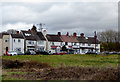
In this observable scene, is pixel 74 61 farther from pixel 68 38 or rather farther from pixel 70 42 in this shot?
pixel 68 38

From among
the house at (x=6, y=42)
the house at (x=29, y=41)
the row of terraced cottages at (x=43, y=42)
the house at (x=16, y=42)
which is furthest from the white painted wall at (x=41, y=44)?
the house at (x=6, y=42)

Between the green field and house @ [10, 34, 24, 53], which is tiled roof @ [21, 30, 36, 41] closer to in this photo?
house @ [10, 34, 24, 53]

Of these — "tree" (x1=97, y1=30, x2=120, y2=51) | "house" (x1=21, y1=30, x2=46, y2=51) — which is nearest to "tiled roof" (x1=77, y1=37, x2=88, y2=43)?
"tree" (x1=97, y1=30, x2=120, y2=51)

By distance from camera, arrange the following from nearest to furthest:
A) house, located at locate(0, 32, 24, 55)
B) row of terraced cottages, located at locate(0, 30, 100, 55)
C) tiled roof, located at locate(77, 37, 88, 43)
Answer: house, located at locate(0, 32, 24, 55), row of terraced cottages, located at locate(0, 30, 100, 55), tiled roof, located at locate(77, 37, 88, 43)

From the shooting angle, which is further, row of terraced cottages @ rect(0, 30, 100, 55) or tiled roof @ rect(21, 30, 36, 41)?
tiled roof @ rect(21, 30, 36, 41)

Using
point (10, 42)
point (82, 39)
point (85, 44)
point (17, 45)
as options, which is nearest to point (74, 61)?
point (10, 42)

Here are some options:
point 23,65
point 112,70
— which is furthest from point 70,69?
point 23,65

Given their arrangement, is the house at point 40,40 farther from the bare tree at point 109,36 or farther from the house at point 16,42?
the bare tree at point 109,36

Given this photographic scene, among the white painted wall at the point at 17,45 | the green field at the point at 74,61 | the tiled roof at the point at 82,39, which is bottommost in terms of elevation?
the green field at the point at 74,61

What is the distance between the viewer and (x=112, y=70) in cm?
1384

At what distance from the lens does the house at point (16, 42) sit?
248ft

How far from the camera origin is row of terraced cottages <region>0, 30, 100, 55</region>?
75625 millimetres

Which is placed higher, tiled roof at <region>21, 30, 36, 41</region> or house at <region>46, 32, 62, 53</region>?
tiled roof at <region>21, 30, 36, 41</region>

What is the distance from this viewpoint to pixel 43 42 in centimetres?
8625
